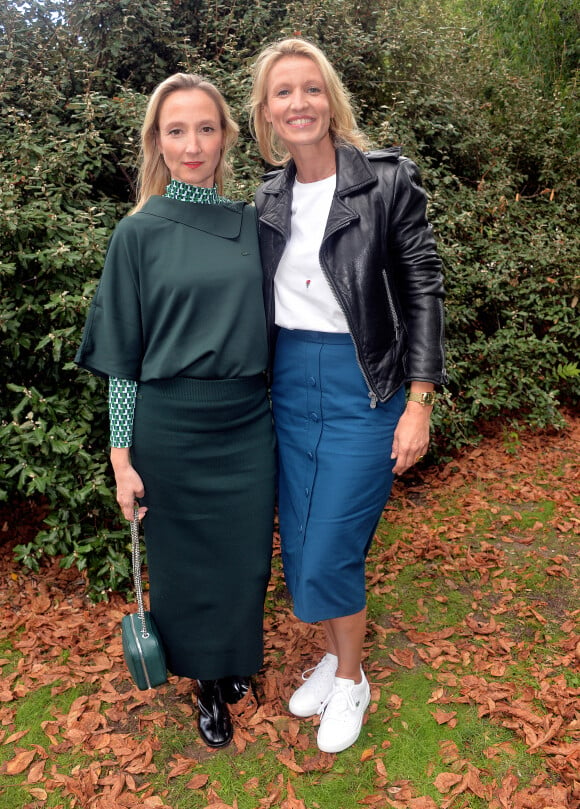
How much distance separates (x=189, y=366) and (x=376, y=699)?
5.98ft

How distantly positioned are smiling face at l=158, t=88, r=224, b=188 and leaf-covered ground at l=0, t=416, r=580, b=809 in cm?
235

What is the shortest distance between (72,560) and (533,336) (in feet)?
13.9

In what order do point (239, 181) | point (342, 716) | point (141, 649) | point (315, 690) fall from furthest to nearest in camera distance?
1. point (239, 181)
2. point (315, 690)
3. point (342, 716)
4. point (141, 649)

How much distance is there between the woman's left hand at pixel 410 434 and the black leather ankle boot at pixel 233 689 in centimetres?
138

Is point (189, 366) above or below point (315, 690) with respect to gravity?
above

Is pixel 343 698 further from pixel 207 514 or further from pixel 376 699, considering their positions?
pixel 207 514

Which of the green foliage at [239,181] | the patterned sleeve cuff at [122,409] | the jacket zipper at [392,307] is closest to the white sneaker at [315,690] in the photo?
the green foliage at [239,181]

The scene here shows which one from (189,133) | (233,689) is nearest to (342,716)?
(233,689)

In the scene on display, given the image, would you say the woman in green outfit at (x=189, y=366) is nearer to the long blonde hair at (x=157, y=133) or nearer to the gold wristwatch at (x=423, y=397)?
the long blonde hair at (x=157, y=133)

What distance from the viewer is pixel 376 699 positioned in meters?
3.03

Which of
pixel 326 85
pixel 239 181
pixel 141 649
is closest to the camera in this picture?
pixel 326 85

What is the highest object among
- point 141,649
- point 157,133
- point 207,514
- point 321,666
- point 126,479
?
point 157,133

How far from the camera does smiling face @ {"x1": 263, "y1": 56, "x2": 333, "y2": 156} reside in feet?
7.80

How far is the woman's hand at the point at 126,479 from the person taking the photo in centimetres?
245
